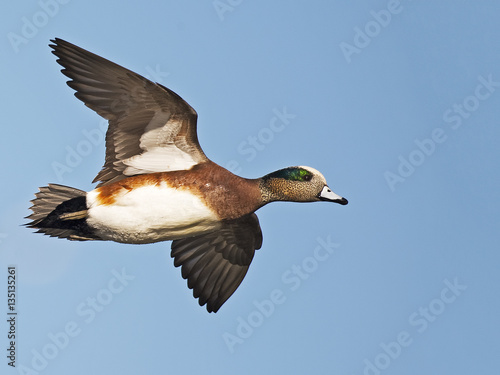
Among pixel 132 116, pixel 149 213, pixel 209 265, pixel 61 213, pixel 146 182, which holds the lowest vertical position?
pixel 209 265

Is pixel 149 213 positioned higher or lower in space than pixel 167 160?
lower

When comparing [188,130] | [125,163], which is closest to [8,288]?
[125,163]

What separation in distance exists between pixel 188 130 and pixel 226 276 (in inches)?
86.6

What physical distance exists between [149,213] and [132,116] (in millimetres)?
1002

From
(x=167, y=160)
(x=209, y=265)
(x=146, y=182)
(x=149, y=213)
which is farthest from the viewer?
(x=209, y=265)

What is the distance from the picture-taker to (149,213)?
331 inches

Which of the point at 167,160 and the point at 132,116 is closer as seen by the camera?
the point at 132,116

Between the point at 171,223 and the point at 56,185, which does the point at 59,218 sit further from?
the point at 171,223

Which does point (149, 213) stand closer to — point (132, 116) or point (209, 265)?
point (132, 116)

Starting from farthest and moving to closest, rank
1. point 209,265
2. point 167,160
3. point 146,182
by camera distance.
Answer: point 209,265 → point 167,160 → point 146,182

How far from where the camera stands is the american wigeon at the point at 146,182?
8414 mm

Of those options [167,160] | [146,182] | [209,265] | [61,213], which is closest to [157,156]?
[167,160]

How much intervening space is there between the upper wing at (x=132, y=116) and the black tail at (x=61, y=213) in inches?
13.4

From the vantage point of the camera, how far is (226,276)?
1005 cm
